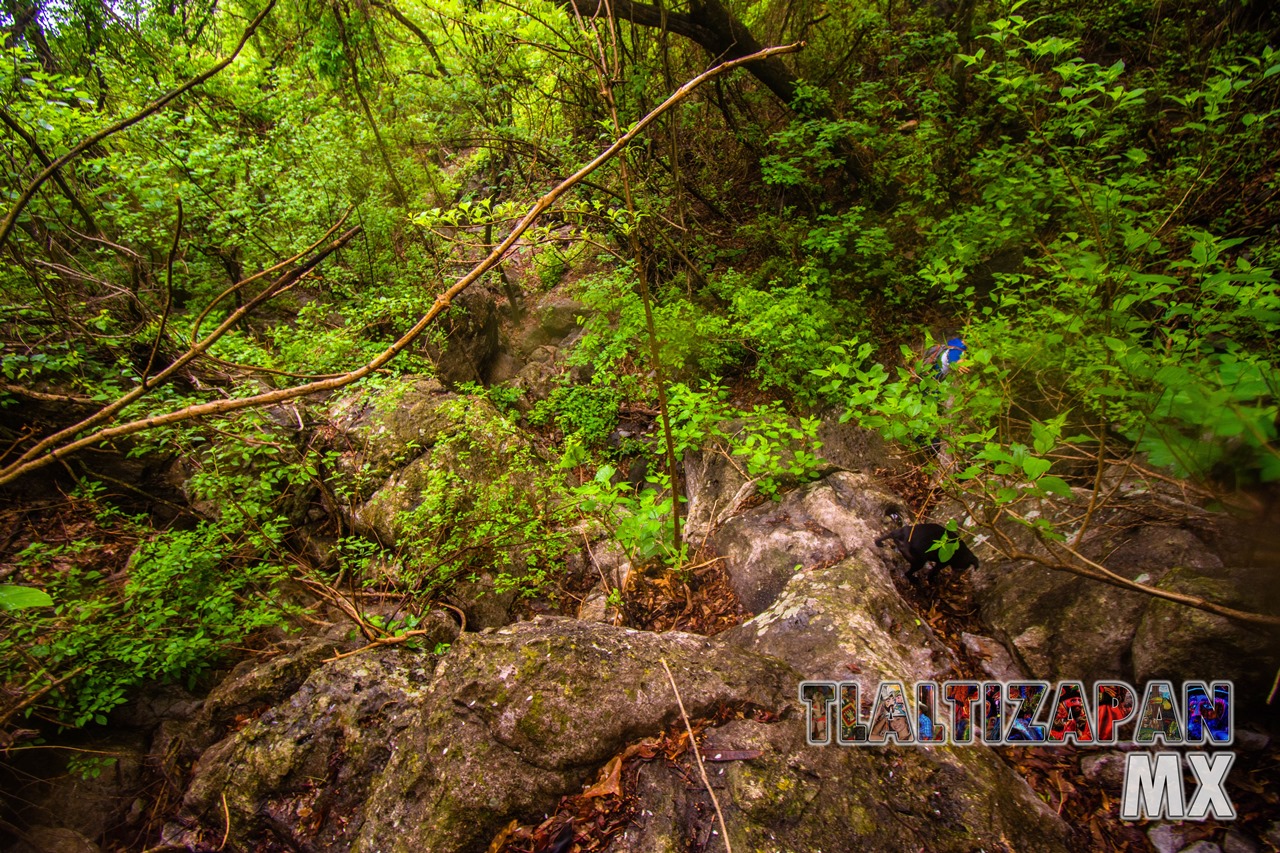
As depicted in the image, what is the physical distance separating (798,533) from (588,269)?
6798 millimetres

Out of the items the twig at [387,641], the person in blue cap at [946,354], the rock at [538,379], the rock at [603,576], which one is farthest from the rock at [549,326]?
the twig at [387,641]

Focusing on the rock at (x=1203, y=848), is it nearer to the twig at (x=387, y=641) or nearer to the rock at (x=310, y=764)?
the rock at (x=310, y=764)

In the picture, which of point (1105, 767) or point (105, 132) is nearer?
point (105, 132)

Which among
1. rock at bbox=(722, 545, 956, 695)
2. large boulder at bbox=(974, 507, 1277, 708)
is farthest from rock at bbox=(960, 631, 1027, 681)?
rock at bbox=(722, 545, 956, 695)

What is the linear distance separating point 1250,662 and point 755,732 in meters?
2.38

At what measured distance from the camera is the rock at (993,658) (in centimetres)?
316

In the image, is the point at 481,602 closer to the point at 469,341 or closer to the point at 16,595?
the point at 16,595

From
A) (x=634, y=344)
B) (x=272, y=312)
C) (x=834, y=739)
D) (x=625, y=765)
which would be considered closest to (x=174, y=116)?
(x=272, y=312)

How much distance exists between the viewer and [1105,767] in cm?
257

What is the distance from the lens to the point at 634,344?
6828mm

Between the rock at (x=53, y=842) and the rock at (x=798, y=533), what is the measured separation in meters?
4.85

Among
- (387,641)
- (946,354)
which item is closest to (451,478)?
(387,641)

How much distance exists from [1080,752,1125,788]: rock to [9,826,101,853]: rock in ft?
20.1

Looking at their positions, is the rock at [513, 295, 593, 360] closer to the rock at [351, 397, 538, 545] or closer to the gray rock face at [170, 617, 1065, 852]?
the rock at [351, 397, 538, 545]
